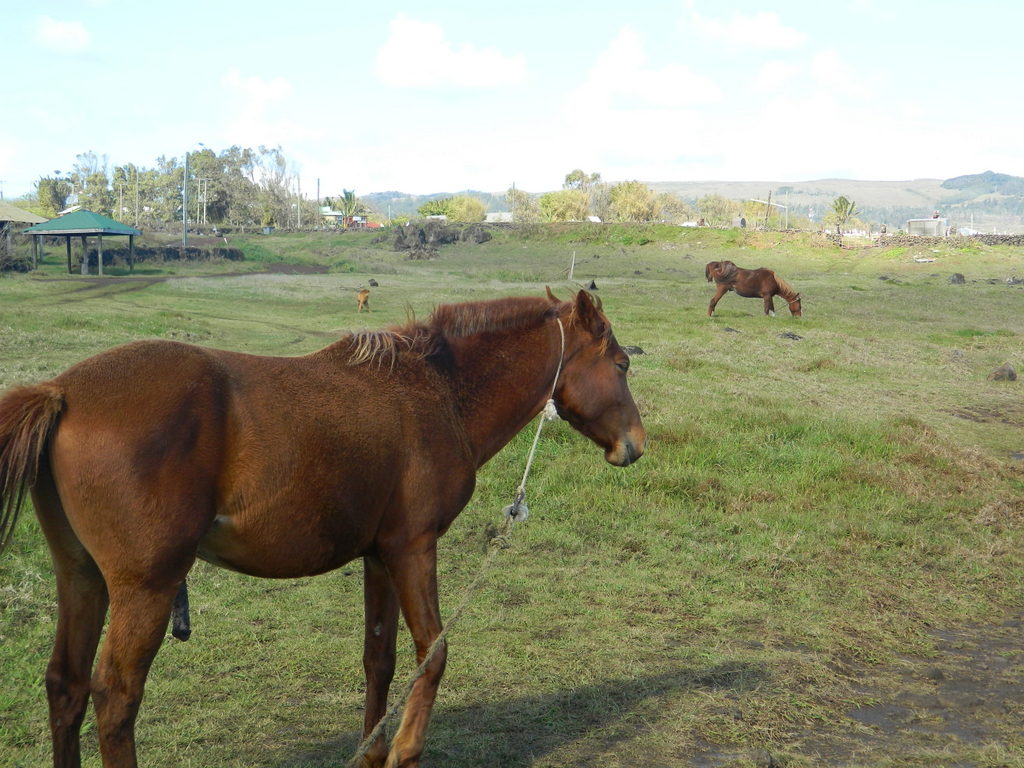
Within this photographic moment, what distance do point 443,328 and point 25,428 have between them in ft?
6.59

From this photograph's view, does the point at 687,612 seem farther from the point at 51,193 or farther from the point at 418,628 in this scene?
the point at 51,193

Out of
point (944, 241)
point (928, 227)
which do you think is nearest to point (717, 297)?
point (944, 241)

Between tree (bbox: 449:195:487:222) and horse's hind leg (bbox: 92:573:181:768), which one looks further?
tree (bbox: 449:195:487:222)

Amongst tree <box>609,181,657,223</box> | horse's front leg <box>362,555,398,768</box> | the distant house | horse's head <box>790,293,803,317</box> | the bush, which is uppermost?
tree <box>609,181,657,223</box>

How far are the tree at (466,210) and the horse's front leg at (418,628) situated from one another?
11629cm

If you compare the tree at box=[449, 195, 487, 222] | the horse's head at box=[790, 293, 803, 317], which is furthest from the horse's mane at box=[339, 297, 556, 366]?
the tree at box=[449, 195, 487, 222]

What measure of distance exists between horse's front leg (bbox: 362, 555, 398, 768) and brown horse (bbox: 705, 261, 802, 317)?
25.3m

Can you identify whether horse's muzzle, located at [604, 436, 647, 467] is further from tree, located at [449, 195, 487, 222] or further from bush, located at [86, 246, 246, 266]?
tree, located at [449, 195, 487, 222]

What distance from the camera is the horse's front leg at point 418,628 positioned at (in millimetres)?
4293

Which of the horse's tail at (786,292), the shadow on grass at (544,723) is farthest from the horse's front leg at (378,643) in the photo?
the horse's tail at (786,292)

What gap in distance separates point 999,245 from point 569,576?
64537 mm

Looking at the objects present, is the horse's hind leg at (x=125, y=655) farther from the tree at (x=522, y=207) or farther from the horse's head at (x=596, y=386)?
the tree at (x=522, y=207)

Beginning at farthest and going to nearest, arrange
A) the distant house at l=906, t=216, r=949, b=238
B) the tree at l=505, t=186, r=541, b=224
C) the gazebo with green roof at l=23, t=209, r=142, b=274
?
the tree at l=505, t=186, r=541, b=224 → the distant house at l=906, t=216, r=949, b=238 → the gazebo with green roof at l=23, t=209, r=142, b=274

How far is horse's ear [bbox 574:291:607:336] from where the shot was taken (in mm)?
5176
